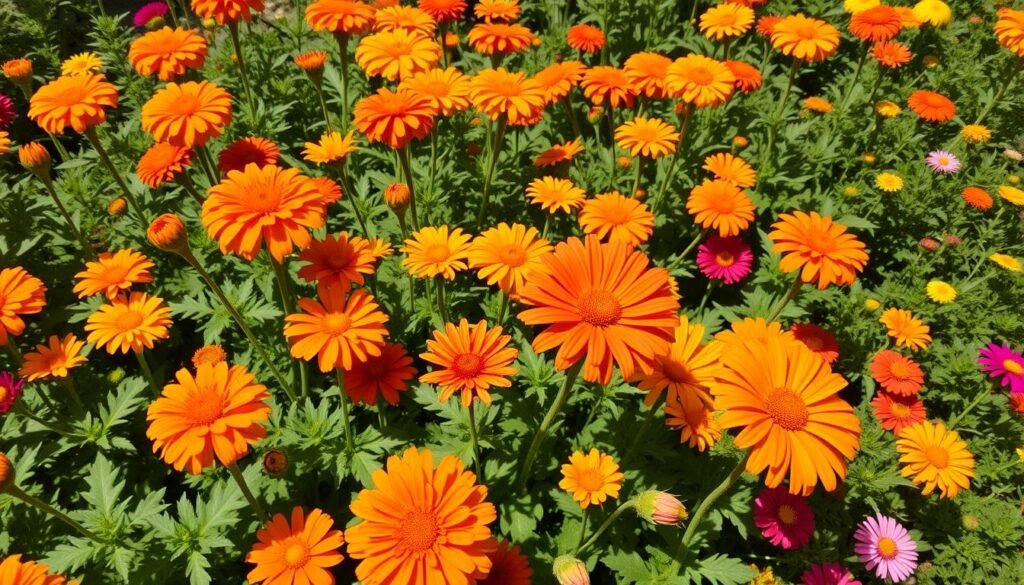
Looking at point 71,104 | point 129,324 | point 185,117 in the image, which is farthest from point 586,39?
point 129,324

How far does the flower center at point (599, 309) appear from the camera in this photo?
183 centimetres

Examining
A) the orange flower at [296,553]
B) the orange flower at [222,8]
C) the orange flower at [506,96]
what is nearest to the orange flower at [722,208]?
the orange flower at [506,96]

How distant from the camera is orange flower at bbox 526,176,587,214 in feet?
11.3

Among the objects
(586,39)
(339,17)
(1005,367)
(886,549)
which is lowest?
(886,549)

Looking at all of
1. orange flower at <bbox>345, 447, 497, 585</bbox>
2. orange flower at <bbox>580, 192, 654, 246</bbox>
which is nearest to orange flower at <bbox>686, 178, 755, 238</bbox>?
orange flower at <bbox>580, 192, 654, 246</bbox>

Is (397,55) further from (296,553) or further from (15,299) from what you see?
(296,553)

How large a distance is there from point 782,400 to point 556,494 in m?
1.37

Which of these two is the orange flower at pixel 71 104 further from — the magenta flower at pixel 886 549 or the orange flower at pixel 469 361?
the magenta flower at pixel 886 549

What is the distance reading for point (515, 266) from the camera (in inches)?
107

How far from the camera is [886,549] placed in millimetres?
3084

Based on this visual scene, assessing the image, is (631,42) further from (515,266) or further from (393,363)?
(393,363)

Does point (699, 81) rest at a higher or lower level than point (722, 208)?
higher

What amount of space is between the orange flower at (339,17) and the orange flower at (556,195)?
5.06ft

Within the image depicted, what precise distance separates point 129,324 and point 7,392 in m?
0.61
